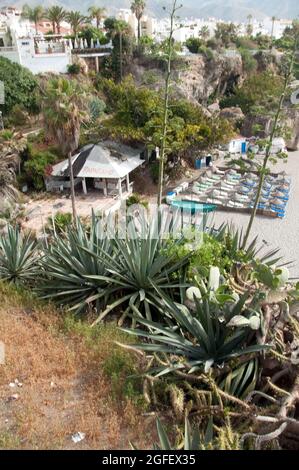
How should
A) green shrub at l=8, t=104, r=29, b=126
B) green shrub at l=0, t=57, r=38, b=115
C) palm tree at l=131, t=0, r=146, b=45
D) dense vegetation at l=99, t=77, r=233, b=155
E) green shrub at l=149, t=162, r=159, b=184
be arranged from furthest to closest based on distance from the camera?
palm tree at l=131, t=0, r=146, b=45
green shrub at l=8, t=104, r=29, b=126
green shrub at l=0, t=57, r=38, b=115
green shrub at l=149, t=162, r=159, b=184
dense vegetation at l=99, t=77, r=233, b=155

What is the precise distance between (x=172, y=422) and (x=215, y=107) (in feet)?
133

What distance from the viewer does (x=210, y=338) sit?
4590 mm

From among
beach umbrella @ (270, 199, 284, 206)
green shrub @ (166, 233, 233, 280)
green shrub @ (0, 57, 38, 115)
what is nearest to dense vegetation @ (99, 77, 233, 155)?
beach umbrella @ (270, 199, 284, 206)

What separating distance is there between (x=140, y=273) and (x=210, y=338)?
1.96 m

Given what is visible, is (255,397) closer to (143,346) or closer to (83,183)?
(143,346)

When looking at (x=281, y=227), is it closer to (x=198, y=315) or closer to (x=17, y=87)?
(x=198, y=315)

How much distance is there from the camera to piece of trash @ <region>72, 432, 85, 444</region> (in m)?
3.85

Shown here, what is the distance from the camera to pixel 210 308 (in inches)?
190

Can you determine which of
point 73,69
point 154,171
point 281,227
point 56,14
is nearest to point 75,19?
point 56,14

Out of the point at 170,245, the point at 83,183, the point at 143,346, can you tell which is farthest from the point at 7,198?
the point at 143,346

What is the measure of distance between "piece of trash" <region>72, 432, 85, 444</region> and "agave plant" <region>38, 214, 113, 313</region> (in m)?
2.44

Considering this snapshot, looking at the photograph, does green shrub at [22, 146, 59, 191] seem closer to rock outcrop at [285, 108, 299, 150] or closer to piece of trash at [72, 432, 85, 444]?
piece of trash at [72, 432, 85, 444]

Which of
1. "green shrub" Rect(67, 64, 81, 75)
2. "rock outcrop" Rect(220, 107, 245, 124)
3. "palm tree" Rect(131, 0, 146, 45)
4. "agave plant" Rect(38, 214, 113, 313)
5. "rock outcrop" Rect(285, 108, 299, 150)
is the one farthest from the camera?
"palm tree" Rect(131, 0, 146, 45)
